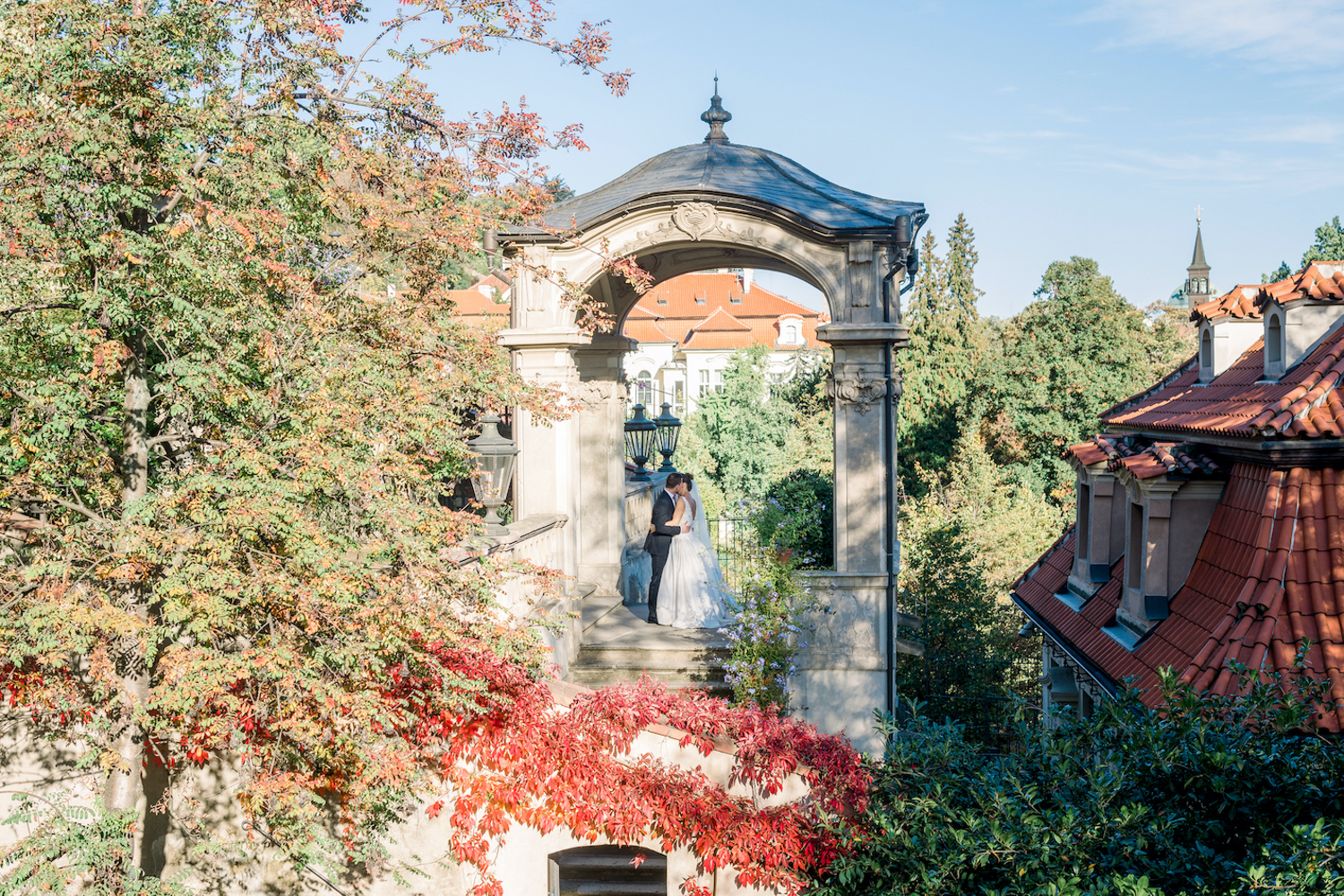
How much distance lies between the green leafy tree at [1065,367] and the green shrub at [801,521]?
2575cm

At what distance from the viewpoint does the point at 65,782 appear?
738 centimetres

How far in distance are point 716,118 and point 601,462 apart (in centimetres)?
428

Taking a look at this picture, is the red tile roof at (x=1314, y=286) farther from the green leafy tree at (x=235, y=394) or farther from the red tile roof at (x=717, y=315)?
the red tile roof at (x=717, y=315)

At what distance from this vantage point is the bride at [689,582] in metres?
10.9

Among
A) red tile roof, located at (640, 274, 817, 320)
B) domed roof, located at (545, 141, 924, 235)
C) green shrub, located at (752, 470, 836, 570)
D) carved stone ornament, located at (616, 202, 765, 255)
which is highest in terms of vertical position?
red tile roof, located at (640, 274, 817, 320)

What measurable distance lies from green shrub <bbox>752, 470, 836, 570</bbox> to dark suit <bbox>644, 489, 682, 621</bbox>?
3.58 ft

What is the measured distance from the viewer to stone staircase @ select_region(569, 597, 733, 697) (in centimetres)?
942

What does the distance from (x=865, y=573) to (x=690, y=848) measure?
2.92 meters

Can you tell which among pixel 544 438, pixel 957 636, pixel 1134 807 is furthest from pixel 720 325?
pixel 1134 807

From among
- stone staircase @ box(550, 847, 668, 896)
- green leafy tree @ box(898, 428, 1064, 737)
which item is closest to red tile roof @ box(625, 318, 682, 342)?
green leafy tree @ box(898, 428, 1064, 737)

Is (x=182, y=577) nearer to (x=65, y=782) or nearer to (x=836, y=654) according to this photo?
(x=65, y=782)

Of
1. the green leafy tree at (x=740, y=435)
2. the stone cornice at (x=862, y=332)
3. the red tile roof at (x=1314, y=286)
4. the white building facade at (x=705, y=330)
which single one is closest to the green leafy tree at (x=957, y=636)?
the stone cornice at (x=862, y=332)

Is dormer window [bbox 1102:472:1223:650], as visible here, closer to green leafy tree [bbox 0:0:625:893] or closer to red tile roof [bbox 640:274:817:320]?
green leafy tree [bbox 0:0:625:893]

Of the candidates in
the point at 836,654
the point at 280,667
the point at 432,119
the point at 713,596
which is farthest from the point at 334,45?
the point at 713,596
